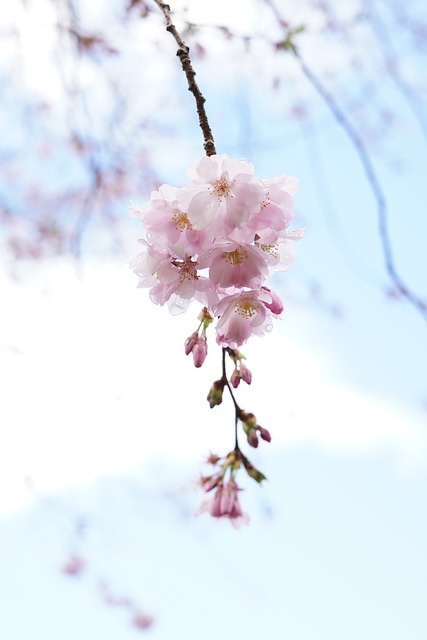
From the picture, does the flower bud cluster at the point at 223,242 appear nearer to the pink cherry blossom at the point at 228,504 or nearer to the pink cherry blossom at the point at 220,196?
the pink cherry blossom at the point at 220,196

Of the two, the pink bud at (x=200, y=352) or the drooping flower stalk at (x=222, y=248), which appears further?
the pink bud at (x=200, y=352)

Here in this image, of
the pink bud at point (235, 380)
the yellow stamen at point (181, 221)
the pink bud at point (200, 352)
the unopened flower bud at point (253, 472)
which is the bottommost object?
the unopened flower bud at point (253, 472)

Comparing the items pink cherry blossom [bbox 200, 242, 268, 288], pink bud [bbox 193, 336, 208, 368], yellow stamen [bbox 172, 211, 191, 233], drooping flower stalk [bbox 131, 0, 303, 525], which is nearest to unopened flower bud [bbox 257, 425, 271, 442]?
drooping flower stalk [bbox 131, 0, 303, 525]

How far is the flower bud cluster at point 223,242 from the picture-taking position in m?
0.82

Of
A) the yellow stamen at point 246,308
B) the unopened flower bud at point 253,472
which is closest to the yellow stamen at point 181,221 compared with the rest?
the yellow stamen at point 246,308

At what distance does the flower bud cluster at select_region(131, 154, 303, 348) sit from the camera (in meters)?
0.82

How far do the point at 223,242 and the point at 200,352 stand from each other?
0.25 m

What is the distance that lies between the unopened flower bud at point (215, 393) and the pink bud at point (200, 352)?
0.17 feet

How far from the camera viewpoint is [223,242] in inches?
32.5

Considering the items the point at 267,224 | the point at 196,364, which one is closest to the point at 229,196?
the point at 267,224

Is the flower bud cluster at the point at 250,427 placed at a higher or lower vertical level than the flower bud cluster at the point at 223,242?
lower

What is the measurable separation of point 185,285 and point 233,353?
17 centimetres

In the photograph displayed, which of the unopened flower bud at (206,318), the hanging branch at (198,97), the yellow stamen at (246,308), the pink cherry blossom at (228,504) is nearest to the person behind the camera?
the hanging branch at (198,97)

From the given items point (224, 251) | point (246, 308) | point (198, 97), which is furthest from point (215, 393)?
point (198, 97)
